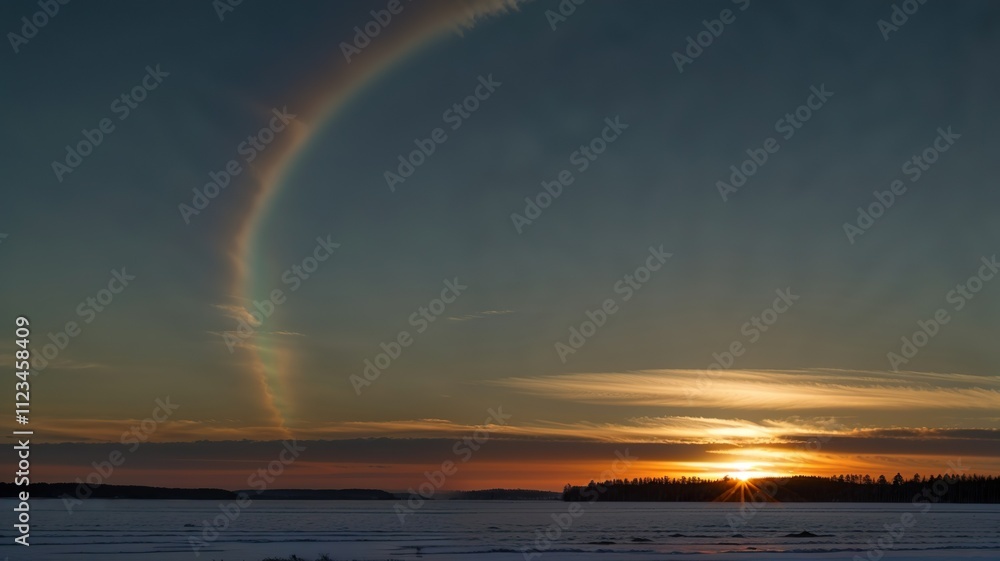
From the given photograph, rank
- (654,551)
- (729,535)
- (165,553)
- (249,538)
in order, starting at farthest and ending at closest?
(729,535) < (249,538) < (654,551) < (165,553)

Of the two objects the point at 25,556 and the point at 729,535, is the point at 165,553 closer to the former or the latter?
the point at 25,556

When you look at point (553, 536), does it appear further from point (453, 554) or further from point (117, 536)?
point (117, 536)

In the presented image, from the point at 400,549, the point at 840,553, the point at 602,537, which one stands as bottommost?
the point at 840,553

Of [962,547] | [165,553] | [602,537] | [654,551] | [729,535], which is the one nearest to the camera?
[165,553]

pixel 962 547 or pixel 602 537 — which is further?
pixel 602 537

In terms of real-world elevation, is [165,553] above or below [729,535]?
below

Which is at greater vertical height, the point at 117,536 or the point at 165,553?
the point at 117,536

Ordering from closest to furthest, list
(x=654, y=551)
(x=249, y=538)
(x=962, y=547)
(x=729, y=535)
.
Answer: (x=654, y=551)
(x=962, y=547)
(x=249, y=538)
(x=729, y=535)

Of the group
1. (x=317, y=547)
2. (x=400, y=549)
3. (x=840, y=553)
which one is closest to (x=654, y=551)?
(x=840, y=553)

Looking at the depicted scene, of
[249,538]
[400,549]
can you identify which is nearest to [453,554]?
[400,549]
